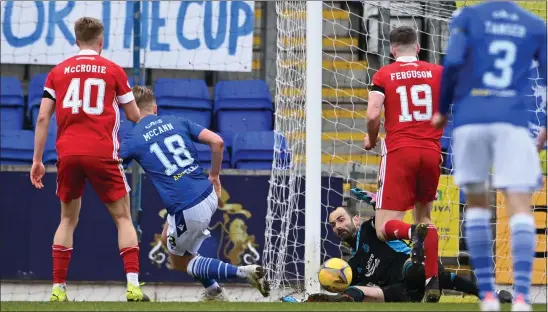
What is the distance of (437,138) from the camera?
7.86m

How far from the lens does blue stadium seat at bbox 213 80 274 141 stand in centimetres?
1302

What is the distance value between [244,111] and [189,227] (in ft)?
17.0

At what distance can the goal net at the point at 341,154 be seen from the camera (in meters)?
10.3

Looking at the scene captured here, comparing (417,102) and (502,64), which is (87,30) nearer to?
(417,102)

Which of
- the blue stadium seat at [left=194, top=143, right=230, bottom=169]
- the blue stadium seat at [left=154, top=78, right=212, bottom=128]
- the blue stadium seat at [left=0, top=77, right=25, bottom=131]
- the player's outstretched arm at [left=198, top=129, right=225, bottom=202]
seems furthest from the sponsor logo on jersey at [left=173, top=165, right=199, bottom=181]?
the blue stadium seat at [left=0, top=77, right=25, bottom=131]

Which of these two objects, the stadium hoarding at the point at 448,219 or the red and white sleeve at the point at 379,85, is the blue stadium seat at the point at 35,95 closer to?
the stadium hoarding at the point at 448,219

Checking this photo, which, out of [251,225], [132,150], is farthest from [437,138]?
[251,225]

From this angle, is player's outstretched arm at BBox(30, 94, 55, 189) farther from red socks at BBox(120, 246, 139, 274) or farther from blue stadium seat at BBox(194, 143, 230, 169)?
blue stadium seat at BBox(194, 143, 230, 169)

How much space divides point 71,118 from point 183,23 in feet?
19.6

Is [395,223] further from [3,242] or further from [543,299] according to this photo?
[3,242]

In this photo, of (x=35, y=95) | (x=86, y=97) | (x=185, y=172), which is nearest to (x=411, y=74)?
(x=185, y=172)

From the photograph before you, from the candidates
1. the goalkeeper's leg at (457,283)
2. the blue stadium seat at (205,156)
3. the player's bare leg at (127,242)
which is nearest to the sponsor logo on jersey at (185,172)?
the player's bare leg at (127,242)

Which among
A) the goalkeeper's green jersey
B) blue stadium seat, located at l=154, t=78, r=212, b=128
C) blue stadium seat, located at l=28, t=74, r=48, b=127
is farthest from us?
blue stadium seat, located at l=154, t=78, r=212, b=128

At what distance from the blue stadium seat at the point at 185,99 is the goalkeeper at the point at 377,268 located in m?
4.56
